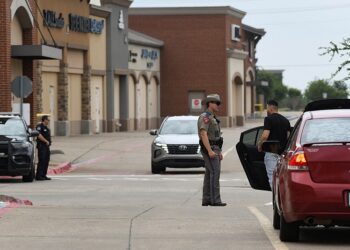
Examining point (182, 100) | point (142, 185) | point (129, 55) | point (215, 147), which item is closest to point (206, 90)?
point (182, 100)

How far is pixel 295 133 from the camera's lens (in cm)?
1145

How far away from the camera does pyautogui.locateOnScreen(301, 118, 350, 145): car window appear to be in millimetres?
10812

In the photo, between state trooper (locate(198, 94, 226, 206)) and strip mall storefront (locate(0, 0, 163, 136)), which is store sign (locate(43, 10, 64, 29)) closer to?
strip mall storefront (locate(0, 0, 163, 136))

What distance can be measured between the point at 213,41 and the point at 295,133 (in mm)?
60654

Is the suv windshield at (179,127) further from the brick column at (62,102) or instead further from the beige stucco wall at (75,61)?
the beige stucco wall at (75,61)

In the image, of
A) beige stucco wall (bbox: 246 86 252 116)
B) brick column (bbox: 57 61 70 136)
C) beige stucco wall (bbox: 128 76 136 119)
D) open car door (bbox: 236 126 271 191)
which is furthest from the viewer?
beige stucco wall (bbox: 246 86 252 116)

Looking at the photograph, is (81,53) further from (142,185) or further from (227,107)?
(142,185)

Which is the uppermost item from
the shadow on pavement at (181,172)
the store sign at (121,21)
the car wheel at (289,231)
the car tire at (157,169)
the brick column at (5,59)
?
the store sign at (121,21)

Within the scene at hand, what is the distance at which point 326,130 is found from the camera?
432 inches

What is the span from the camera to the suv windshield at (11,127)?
24203 millimetres

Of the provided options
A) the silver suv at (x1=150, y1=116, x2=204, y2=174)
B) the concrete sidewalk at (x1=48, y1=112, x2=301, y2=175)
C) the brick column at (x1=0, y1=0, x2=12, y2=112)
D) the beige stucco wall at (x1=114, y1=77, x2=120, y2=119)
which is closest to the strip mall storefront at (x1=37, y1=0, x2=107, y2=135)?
the concrete sidewalk at (x1=48, y1=112, x2=301, y2=175)

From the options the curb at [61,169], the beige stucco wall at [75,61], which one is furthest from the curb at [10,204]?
the beige stucco wall at [75,61]

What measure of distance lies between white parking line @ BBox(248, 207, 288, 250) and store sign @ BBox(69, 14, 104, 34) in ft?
109

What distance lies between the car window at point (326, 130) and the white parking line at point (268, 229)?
1195mm
